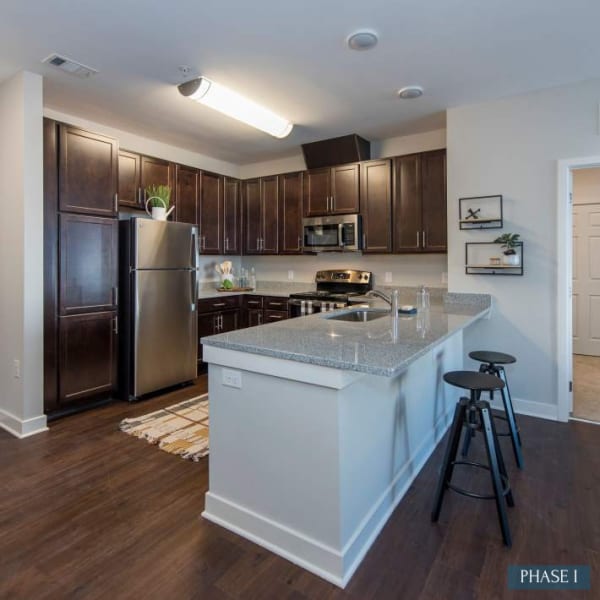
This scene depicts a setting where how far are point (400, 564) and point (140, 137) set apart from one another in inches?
179

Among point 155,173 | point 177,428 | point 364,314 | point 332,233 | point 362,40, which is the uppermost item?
point 362,40

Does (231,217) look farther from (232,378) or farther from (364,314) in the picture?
(232,378)

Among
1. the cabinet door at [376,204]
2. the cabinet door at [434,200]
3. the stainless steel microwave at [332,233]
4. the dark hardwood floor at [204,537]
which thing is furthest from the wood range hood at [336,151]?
the dark hardwood floor at [204,537]

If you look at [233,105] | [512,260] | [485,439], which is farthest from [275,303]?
[485,439]

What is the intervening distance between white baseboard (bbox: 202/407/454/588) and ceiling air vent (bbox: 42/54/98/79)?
2928 millimetres

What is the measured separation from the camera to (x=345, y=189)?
4492mm

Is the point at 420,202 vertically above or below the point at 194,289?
above

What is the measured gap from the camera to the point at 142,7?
7.16 feet

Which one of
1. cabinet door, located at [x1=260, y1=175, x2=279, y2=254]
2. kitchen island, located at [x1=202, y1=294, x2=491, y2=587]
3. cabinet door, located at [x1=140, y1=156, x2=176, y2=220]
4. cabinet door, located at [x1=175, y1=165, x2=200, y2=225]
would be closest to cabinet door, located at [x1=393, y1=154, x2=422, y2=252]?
cabinet door, located at [x1=260, y1=175, x2=279, y2=254]

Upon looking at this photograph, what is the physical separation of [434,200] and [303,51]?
194 cm

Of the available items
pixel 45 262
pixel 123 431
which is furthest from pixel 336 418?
pixel 45 262

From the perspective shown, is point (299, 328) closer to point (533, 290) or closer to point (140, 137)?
point (533, 290)

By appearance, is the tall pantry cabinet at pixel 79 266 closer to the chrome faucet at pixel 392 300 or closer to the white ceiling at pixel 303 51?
the white ceiling at pixel 303 51

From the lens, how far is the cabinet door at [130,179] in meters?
3.99
